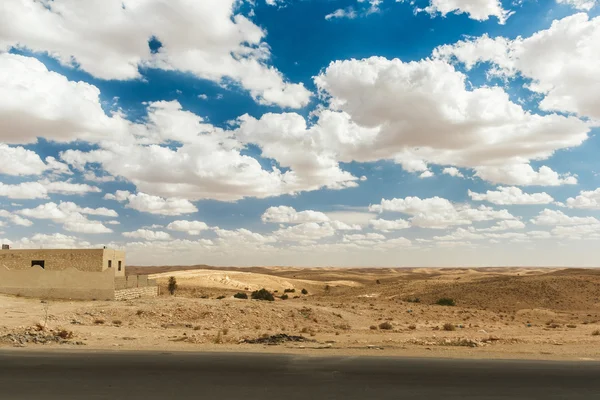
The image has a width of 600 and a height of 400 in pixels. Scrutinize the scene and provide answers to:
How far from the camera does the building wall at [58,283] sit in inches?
1537

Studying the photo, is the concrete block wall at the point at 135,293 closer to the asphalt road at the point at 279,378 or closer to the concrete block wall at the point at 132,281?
the concrete block wall at the point at 132,281

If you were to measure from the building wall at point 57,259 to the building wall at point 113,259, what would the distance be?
385 millimetres

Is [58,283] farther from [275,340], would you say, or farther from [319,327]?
[275,340]

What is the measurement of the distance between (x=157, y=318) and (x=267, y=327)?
7.24 m

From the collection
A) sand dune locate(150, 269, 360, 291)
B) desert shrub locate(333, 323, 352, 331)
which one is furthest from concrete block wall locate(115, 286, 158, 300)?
sand dune locate(150, 269, 360, 291)

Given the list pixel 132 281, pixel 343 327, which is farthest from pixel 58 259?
pixel 343 327

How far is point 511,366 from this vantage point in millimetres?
15484

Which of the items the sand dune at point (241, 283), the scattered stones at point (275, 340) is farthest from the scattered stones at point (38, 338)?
the sand dune at point (241, 283)

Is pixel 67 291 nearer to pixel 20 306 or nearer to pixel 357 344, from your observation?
pixel 20 306

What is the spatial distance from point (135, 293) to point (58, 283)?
6.49 meters

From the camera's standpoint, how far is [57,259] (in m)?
43.6

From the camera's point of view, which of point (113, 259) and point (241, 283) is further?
point (241, 283)

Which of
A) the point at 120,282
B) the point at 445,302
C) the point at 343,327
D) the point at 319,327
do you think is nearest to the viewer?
the point at 319,327

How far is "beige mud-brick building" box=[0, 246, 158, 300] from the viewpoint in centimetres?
3912
